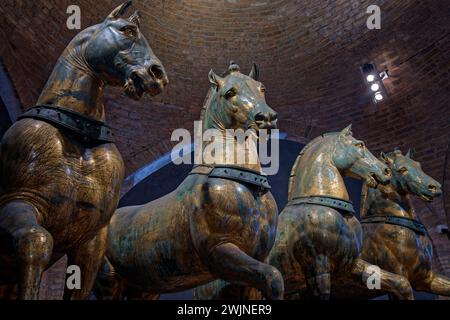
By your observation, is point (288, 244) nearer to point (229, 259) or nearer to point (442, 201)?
point (229, 259)

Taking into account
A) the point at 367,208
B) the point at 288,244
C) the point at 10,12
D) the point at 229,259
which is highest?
the point at 10,12

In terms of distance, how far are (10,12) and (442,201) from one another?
247 inches

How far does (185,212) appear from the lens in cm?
344

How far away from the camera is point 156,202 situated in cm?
387

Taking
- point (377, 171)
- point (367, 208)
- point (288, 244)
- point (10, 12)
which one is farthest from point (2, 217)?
point (10, 12)

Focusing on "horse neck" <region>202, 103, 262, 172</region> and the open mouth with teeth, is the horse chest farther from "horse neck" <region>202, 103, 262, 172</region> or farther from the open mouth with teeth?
the open mouth with teeth

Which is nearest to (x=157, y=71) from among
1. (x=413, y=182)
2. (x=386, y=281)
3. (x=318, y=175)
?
(x=318, y=175)

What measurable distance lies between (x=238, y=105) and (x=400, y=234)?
212 centimetres

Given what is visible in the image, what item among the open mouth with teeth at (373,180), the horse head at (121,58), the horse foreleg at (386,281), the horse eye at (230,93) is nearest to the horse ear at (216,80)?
the horse eye at (230,93)

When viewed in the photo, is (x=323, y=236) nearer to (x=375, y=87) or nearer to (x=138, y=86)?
(x=138, y=86)

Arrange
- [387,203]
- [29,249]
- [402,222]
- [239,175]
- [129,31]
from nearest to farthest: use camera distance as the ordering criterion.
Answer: [29,249], [129,31], [239,175], [402,222], [387,203]

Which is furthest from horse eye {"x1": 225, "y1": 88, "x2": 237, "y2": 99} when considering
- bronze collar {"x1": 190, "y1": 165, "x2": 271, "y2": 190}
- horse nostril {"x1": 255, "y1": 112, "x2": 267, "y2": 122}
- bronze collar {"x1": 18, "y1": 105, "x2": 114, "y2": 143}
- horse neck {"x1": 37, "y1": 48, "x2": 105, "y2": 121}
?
bronze collar {"x1": 18, "y1": 105, "x2": 114, "y2": 143}

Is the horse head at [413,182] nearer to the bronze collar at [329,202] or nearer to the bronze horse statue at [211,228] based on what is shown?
the bronze collar at [329,202]

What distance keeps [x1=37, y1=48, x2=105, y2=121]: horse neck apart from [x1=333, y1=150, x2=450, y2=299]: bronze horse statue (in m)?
2.72
